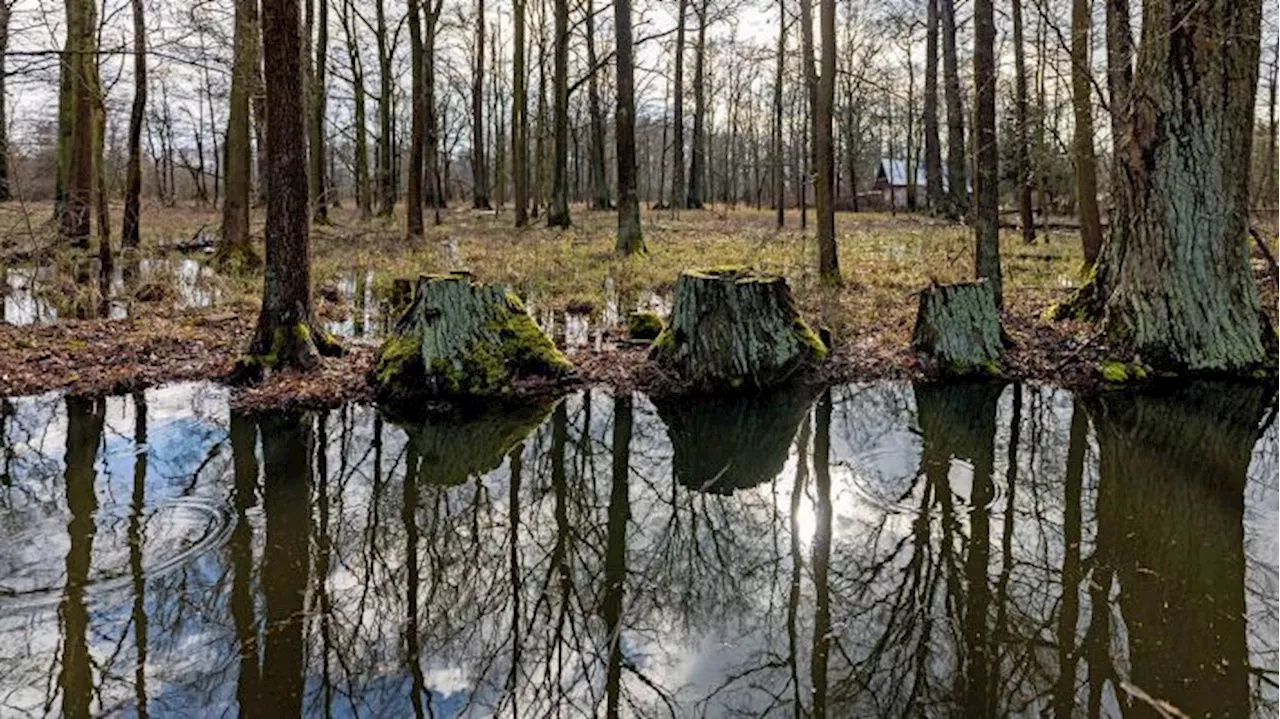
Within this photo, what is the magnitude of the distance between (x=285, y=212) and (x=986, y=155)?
24.0ft

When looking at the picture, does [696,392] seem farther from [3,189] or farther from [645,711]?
[3,189]

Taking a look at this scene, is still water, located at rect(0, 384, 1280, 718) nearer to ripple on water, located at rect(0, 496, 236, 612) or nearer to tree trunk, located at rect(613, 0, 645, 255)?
ripple on water, located at rect(0, 496, 236, 612)

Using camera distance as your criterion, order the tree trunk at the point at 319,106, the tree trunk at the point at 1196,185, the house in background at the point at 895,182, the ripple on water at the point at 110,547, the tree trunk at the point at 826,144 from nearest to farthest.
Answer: the ripple on water at the point at 110,547 < the tree trunk at the point at 1196,185 < the tree trunk at the point at 826,144 < the tree trunk at the point at 319,106 < the house in background at the point at 895,182

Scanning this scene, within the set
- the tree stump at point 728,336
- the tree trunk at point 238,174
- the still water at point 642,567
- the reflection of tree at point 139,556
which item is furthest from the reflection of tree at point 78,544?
the tree trunk at point 238,174

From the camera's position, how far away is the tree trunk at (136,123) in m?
11.9

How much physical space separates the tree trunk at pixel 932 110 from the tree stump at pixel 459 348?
2168 cm

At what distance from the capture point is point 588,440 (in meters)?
5.86

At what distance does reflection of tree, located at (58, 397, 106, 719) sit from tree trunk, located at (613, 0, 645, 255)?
10006 mm

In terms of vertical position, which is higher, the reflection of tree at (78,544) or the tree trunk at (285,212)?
the tree trunk at (285,212)

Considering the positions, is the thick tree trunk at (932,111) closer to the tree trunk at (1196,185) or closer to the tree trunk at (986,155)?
the tree trunk at (986,155)

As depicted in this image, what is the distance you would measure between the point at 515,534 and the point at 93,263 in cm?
1291

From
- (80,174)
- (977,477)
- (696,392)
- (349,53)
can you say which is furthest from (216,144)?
(977,477)

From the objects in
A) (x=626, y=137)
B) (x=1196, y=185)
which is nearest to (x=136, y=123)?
(x=626, y=137)

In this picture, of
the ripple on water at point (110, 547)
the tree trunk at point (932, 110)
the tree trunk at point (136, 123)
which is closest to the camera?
the ripple on water at point (110, 547)
